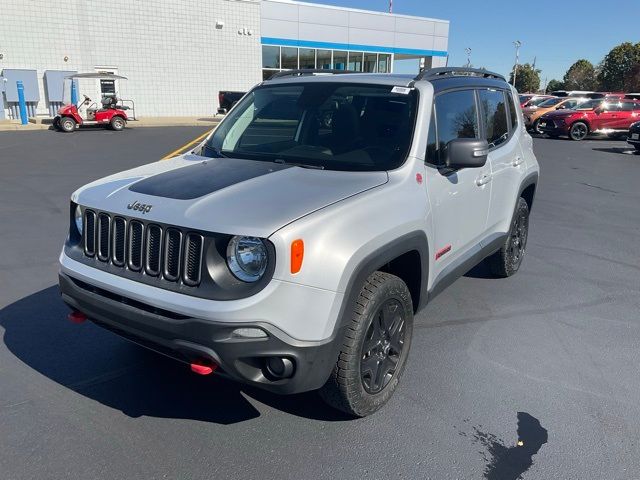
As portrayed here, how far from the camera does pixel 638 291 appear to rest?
204 inches

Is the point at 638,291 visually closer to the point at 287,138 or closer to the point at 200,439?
the point at 287,138

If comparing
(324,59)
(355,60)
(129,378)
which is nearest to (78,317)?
(129,378)

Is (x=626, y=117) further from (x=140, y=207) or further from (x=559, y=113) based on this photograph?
(x=140, y=207)

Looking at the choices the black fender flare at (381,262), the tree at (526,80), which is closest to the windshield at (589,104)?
the black fender flare at (381,262)

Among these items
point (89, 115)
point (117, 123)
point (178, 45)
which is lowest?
point (117, 123)

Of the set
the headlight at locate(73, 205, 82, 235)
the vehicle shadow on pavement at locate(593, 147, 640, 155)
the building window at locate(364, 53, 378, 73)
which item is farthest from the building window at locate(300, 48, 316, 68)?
the headlight at locate(73, 205, 82, 235)

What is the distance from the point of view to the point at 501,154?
4676 mm

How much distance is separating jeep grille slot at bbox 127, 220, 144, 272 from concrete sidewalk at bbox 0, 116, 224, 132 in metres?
23.2

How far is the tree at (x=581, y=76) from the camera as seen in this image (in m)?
69.9

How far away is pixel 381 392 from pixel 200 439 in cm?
105

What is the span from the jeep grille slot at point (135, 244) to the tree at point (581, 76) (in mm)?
74362

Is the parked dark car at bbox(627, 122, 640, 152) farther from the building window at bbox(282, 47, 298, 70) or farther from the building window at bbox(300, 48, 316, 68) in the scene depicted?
the building window at bbox(282, 47, 298, 70)

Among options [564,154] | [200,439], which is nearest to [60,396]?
[200,439]

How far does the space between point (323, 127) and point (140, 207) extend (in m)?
1.50
